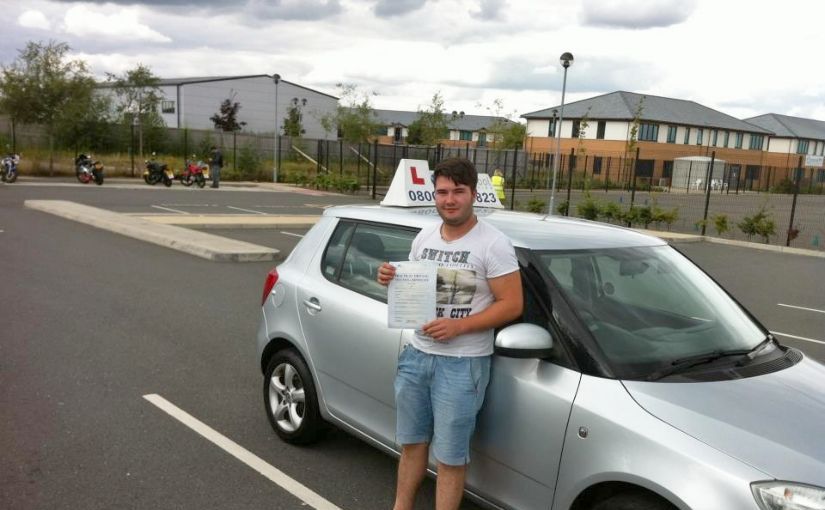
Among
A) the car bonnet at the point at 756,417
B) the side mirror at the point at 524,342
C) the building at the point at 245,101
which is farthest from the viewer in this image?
the building at the point at 245,101

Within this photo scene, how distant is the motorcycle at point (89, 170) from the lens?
26.5 meters

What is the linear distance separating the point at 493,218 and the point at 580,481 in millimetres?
1629

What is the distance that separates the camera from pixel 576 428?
2.66 metres

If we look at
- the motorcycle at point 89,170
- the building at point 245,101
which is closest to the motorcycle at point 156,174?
the motorcycle at point 89,170

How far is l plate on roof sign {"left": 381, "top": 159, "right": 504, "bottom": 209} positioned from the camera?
16.0 ft

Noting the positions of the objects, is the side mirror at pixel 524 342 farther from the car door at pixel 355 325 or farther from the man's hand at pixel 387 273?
the car door at pixel 355 325

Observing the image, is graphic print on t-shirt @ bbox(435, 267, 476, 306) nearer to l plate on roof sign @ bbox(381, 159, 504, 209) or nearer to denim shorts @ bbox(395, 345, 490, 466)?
denim shorts @ bbox(395, 345, 490, 466)

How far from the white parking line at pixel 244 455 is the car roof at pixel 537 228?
1591 mm

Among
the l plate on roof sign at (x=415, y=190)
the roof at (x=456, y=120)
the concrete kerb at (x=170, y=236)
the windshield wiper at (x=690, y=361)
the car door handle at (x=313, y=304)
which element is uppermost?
the roof at (x=456, y=120)

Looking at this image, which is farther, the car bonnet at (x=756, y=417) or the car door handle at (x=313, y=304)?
the car door handle at (x=313, y=304)

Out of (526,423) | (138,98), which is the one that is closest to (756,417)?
(526,423)

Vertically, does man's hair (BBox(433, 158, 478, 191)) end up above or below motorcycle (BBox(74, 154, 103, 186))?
above

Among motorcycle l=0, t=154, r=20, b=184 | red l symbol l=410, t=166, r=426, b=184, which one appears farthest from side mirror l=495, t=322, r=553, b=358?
motorcycle l=0, t=154, r=20, b=184

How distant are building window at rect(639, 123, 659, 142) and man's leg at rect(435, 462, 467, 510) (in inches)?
2668
